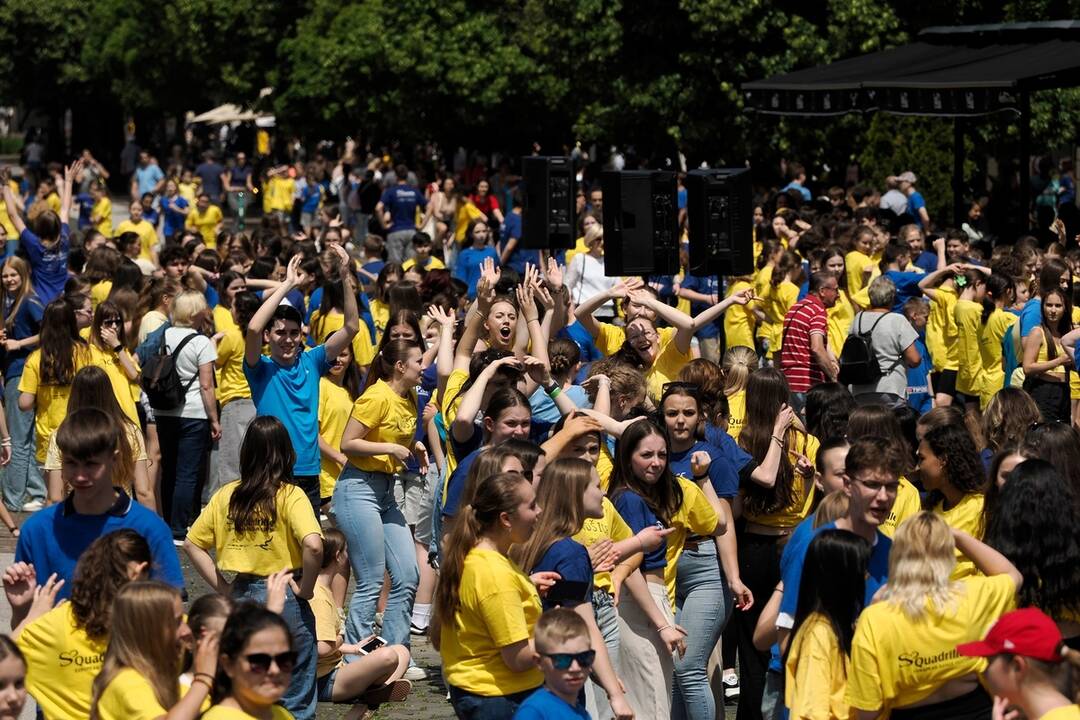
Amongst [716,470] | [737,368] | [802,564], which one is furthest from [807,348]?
[802,564]

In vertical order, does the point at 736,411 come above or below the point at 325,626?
above

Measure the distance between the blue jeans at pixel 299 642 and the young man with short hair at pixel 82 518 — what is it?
805 mm

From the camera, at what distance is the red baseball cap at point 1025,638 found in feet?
15.9

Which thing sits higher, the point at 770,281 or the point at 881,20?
the point at 881,20

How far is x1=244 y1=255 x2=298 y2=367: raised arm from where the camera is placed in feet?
31.8

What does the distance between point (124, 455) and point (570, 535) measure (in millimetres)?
1996

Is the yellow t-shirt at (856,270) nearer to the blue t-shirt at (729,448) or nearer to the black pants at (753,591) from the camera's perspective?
the blue t-shirt at (729,448)

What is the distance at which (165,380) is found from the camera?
11641 millimetres

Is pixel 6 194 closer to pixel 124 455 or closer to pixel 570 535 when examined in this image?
pixel 124 455

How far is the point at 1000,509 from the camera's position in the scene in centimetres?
640

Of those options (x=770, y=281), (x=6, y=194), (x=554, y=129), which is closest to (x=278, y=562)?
(x=770, y=281)

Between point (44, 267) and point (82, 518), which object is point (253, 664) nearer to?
point (82, 518)

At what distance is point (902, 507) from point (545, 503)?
1.47 metres

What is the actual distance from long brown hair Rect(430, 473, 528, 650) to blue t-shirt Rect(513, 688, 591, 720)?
79 cm
